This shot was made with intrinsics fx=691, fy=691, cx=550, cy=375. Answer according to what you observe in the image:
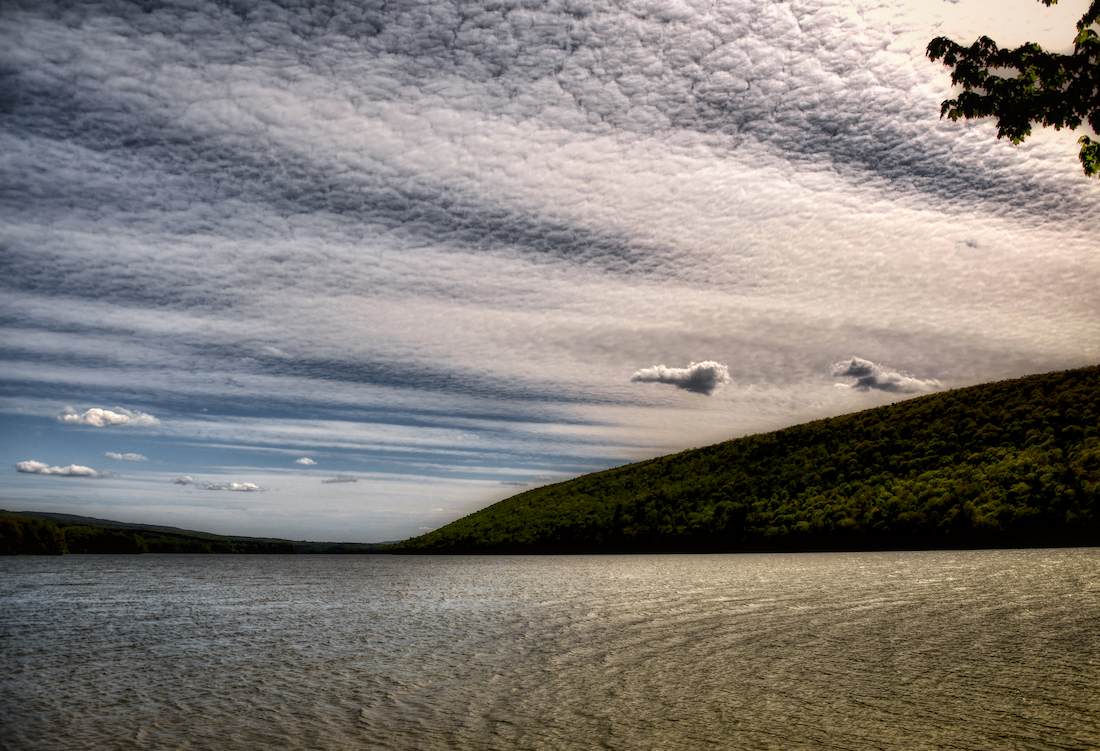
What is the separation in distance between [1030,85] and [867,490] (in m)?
65.2

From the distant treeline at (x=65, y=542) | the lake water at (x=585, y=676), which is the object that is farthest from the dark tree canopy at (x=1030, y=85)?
the distant treeline at (x=65, y=542)

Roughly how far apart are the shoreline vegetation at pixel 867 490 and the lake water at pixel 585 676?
39225 millimetres

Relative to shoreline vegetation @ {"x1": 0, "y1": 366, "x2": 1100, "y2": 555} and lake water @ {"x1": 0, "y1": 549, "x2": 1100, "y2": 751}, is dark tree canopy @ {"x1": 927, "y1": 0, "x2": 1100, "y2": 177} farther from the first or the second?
shoreline vegetation @ {"x1": 0, "y1": 366, "x2": 1100, "y2": 555}

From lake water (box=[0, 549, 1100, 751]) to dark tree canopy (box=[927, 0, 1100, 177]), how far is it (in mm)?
7536

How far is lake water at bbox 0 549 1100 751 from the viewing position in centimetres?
663

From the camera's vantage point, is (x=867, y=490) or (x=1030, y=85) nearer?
(x=1030, y=85)

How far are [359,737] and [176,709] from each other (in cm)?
290

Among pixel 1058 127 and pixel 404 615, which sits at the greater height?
pixel 1058 127

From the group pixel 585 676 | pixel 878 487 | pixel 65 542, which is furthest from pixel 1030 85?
pixel 65 542

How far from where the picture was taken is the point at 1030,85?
10.0 meters

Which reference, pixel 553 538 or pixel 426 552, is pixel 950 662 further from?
pixel 426 552

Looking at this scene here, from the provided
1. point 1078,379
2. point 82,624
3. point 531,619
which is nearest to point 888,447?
point 1078,379

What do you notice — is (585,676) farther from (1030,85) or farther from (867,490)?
(867,490)

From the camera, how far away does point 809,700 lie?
7.65m
